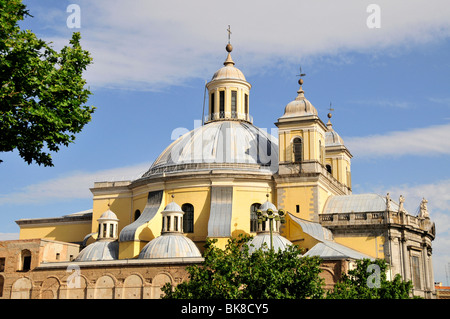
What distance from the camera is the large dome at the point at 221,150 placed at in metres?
45.1

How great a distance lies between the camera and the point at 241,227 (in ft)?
139

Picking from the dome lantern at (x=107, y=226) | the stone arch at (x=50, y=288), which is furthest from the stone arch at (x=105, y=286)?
the dome lantern at (x=107, y=226)

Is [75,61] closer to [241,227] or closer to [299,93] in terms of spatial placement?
[241,227]

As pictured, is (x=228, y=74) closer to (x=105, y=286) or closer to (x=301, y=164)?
(x=301, y=164)

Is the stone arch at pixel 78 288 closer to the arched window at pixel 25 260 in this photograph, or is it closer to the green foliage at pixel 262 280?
the arched window at pixel 25 260

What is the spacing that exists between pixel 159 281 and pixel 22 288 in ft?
34.9

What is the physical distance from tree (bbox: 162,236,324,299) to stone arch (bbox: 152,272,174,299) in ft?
36.3

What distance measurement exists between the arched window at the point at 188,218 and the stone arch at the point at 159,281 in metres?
5.41

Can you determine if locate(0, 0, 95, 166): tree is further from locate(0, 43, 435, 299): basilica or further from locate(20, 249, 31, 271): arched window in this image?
locate(20, 249, 31, 271): arched window

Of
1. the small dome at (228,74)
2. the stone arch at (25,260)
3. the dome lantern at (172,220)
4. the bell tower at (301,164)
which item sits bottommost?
the stone arch at (25,260)

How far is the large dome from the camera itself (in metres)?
45.1

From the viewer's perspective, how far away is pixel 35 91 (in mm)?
17094

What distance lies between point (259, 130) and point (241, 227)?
33.9 ft

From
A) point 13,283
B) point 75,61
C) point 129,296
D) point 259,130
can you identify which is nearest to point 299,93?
point 259,130
